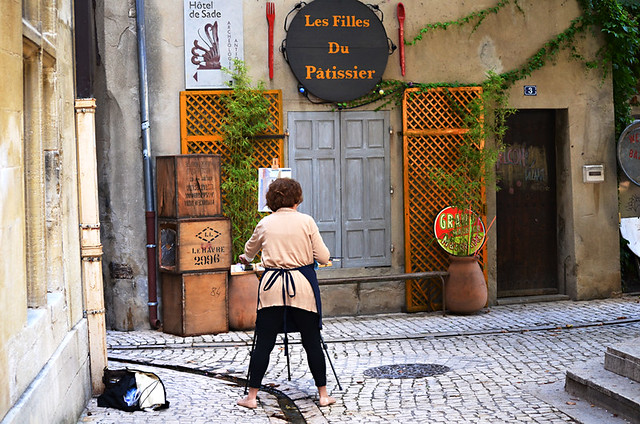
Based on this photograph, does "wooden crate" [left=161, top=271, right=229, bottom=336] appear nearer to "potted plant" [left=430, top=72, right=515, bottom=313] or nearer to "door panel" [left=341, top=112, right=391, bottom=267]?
"door panel" [left=341, top=112, right=391, bottom=267]

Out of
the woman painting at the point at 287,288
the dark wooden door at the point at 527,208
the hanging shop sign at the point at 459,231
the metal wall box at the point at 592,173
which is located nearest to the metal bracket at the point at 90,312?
the woman painting at the point at 287,288

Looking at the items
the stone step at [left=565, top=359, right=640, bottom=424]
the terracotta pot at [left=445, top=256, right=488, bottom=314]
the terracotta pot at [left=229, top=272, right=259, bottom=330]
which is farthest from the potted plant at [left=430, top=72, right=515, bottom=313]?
the stone step at [left=565, top=359, right=640, bottom=424]

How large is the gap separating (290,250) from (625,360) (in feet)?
8.74

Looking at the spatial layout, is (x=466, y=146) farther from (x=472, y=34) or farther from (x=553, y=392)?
(x=553, y=392)

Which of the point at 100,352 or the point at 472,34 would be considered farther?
the point at 472,34

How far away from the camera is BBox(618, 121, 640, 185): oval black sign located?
12.9 meters

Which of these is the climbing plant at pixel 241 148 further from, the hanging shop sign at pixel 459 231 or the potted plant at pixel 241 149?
the hanging shop sign at pixel 459 231

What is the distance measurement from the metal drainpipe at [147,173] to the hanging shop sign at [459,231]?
363 cm

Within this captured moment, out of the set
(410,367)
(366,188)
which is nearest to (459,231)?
(366,188)

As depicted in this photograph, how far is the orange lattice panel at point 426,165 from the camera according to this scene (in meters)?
12.2

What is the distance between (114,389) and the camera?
6859 mm

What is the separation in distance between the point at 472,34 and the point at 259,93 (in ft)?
10.1

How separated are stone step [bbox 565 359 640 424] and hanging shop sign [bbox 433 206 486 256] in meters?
4.53

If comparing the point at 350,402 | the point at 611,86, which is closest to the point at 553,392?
the point at 350,402
